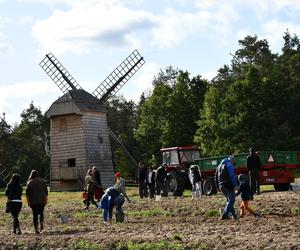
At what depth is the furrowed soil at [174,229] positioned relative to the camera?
15.6m

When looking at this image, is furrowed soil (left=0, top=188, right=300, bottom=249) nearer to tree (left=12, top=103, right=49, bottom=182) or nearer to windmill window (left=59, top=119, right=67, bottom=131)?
windmill window (left=59, top=119, right=67, bottom=131)

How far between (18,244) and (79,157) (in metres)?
35.4

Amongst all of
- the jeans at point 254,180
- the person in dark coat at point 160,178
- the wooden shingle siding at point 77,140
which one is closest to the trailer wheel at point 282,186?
the jeans at point 254,180

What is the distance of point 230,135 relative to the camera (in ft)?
225

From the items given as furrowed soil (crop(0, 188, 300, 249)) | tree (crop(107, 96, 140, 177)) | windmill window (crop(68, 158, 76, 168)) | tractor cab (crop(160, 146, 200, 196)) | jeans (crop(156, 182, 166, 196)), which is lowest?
furrowed soil (crop(0, 188, 300, 249))

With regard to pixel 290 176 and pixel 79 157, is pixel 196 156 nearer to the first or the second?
pixel 290 176

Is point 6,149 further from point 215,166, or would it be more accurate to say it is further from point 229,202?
point 229,202

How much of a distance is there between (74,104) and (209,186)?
2161 cm

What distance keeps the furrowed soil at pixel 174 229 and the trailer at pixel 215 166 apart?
579 cm

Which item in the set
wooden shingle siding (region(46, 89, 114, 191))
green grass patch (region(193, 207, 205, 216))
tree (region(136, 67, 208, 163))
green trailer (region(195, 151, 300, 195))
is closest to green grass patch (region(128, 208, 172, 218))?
green grass patch (region(193, 207, 205, 216))

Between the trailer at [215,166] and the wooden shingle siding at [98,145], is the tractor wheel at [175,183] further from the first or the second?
the wooden shingle siding at [98,145]

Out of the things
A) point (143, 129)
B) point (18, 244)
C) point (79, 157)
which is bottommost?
point (18, 244)

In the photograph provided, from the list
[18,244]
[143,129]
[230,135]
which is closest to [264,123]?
[230,135]

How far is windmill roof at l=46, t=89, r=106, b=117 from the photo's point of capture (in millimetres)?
53531
